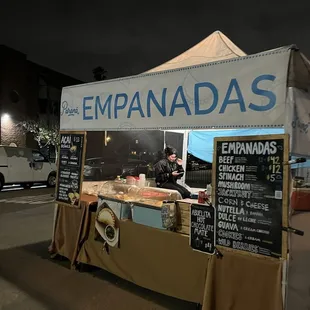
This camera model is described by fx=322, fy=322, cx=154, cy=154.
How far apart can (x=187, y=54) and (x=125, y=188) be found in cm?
303

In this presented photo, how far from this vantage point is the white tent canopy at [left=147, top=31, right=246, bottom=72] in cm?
597

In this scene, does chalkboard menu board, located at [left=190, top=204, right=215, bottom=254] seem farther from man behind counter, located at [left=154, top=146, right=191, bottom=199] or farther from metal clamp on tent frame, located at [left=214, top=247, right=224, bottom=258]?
man behind counter, located at [left=154, top=146, right=191, bottom=199]

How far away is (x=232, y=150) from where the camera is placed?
10.1ft

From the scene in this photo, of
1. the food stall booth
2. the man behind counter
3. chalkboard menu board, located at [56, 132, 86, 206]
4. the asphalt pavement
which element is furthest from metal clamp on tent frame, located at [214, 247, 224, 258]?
the man behind counter

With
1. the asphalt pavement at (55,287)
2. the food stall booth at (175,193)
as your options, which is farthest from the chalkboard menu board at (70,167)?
the asphalt pavement at (55,287)

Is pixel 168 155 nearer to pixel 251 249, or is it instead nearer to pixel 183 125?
pixel 183 125

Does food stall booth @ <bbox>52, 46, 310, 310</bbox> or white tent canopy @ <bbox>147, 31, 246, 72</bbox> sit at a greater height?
white tent canopy @ <bbox>147, 31, 246, 72</bbox>

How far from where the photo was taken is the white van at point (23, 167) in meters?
13.6

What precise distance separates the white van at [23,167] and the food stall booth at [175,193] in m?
9.70

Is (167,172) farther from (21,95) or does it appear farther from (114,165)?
(21,95)

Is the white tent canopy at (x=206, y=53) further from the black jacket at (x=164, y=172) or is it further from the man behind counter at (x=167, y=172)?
the black jacket at (x=164, y=172)

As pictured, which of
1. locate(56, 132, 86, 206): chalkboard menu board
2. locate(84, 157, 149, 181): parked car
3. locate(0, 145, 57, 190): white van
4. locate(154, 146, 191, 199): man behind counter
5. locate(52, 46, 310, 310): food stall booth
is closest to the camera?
locate(52, 46, 310, 310): food stall booth

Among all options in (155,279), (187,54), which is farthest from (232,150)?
(187,54)

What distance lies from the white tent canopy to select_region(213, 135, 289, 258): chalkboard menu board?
10.5 ft
